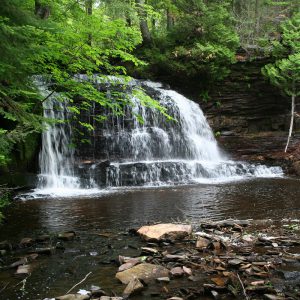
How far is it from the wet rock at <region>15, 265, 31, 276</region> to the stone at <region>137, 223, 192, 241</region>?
2088 mm

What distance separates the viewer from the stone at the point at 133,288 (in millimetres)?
4094

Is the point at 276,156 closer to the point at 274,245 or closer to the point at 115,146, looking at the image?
the point at 115,146

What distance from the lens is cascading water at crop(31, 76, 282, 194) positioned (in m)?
14.9

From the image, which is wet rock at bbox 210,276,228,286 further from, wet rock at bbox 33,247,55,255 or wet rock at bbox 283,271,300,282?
wet rock at bbox 33,247,55,255

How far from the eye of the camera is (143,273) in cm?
457

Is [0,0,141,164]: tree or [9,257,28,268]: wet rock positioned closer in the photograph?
[9,257,28,268]: wet rock

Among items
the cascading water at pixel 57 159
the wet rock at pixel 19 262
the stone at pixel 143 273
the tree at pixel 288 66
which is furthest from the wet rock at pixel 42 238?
the tree at pixel 288 66

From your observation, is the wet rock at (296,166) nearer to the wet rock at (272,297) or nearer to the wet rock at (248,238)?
the wet rock at (248,238)

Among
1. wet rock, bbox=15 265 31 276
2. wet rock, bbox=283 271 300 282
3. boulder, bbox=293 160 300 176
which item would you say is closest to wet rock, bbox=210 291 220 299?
wet rock, bbox=283 271 300 282

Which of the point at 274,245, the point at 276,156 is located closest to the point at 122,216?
the point at 274,245

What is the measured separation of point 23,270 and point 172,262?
6.82 ft

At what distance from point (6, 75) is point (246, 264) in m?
4.74

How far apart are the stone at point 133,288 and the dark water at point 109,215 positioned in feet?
0.46

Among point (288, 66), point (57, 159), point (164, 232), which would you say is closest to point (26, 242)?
point (164, 232)
